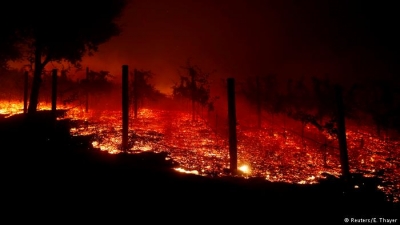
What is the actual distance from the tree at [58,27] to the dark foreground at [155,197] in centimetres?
997

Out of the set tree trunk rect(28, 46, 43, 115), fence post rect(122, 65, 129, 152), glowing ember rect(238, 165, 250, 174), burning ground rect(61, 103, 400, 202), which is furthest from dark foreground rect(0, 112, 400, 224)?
tree trunk rect(28, 46, 43, 115)

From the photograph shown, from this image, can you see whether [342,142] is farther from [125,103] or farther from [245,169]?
[125,103]

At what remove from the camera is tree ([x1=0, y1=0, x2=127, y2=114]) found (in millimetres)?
15039

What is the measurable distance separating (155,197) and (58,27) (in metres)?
14.6

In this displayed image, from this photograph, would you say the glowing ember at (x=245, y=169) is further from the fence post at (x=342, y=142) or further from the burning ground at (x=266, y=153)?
the fence post at (x=342, y=142)

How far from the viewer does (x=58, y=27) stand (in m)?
15.8

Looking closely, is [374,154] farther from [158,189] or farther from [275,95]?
[158,189]

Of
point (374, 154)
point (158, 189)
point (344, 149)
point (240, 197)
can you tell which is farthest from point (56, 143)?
point (374, 154)

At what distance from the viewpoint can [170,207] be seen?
5.55 m

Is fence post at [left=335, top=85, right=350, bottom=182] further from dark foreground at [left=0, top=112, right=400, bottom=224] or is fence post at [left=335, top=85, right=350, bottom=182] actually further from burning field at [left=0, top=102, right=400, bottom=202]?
burning field at [left=0, top=102, right=400, bottom=202]

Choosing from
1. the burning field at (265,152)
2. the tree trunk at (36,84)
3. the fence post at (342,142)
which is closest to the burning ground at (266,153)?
the burning field at (265,152)

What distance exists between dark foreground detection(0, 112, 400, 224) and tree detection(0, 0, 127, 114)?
997 centimetres

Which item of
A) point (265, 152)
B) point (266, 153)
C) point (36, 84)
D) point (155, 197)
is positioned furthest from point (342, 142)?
point (36, 84)

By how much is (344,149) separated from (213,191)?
4555 millimetres
